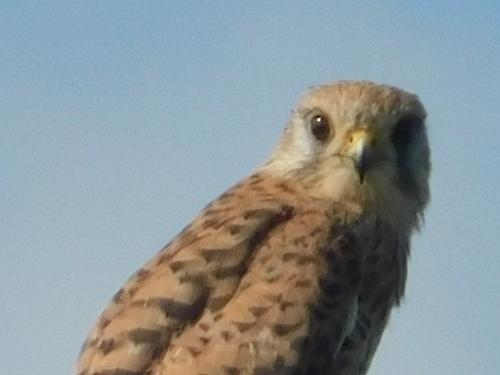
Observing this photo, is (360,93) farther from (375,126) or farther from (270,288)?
(270,288)

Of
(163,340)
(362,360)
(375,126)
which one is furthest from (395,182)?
Result: (163,340)

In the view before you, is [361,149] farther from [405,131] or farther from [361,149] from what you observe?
[405,131]

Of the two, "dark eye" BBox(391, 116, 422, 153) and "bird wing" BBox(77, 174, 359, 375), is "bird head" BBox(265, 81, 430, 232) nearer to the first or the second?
"dark eye" BBox(391, 116, 422, 153)

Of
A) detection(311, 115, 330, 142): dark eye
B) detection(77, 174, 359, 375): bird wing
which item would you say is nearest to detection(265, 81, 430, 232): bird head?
detection(311, 115, 330, 142): dark eye

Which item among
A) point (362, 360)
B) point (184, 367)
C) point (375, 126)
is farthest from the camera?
point (375, 126)

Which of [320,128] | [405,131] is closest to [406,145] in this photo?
[405,131]

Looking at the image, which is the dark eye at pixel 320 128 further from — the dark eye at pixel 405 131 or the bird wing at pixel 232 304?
the bird wing at pixel 232 304

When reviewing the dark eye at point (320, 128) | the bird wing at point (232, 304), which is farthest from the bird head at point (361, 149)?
the bird wing at point (232, 304)
